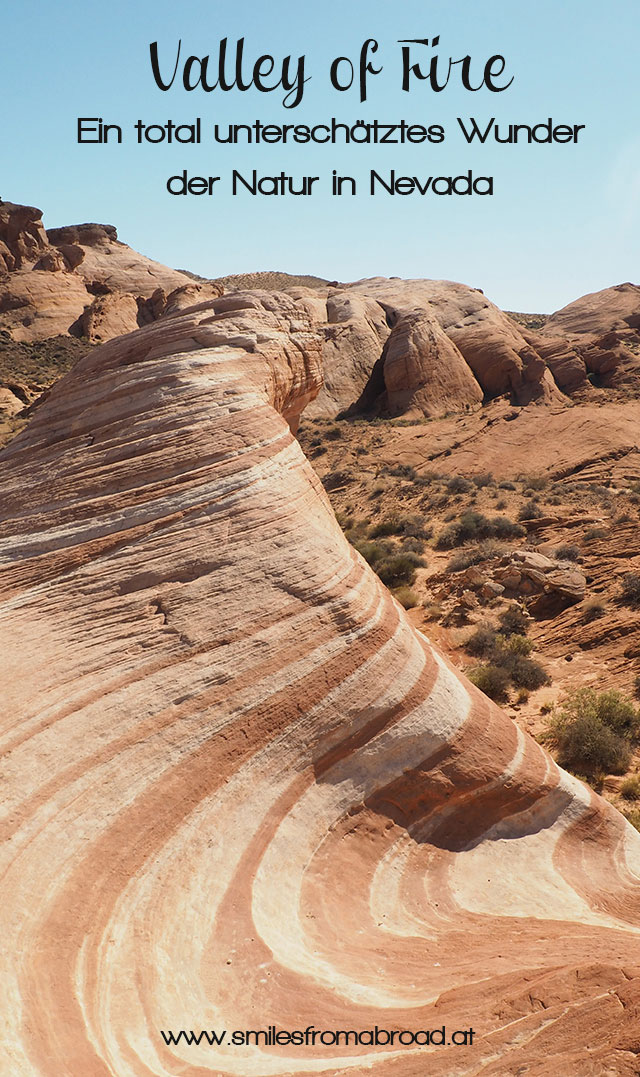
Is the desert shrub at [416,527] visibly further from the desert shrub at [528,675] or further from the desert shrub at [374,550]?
the desert shrub at [528,675]

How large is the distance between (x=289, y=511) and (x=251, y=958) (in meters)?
3.42

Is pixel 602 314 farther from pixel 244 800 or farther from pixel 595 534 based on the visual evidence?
pixel 244 800

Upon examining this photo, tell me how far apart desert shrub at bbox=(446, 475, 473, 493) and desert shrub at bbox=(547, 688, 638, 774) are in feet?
43.8

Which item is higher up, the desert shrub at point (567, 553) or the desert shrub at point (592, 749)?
the desert shrub at point (567, 553)

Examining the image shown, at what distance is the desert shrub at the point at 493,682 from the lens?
1114 cm

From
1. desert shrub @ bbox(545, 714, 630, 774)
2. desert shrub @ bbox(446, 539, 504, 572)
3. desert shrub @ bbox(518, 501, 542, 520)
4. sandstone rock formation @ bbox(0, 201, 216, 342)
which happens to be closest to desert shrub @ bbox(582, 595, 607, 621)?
desert shrub @ bbox(446, 539, 504, 572)

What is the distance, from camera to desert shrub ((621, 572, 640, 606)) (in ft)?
43.3

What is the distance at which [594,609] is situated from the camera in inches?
521

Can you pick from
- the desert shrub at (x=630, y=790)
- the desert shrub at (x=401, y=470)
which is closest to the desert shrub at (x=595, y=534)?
the desert shrub at (x=630, y=790)

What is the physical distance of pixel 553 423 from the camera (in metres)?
29.3

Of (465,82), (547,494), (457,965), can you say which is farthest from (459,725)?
(547,494)

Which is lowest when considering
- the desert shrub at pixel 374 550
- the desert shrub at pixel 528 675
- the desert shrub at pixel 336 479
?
the desert shrub at pixel 528 675

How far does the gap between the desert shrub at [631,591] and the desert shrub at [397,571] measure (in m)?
4.74

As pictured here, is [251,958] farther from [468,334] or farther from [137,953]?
[468,334]
